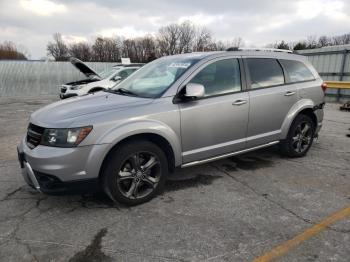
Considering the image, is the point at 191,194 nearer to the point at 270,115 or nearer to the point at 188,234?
the point at 188,234

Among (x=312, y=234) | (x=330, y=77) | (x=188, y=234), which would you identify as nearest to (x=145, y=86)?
(x=188, y=234)

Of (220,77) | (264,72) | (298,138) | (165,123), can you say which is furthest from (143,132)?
(298,138)

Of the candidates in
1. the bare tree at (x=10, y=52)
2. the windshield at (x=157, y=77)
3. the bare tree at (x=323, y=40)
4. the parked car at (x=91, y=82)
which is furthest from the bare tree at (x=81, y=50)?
the windshield at (x=157, y=77)

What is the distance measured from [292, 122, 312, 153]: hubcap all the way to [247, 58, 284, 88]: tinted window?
91 centimetres

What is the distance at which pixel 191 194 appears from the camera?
12.3ft

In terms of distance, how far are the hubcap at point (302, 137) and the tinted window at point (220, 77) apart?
5.16ft

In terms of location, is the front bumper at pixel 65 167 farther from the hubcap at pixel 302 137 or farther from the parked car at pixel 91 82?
the parked car at pixel 91 82

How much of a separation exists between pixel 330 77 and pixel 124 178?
1359 cm

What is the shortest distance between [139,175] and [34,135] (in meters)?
1.22

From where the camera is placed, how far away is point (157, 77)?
4.10 m

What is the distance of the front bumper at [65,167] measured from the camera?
2.96 meters

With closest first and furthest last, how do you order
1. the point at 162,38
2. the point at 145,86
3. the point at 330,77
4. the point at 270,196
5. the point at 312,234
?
the point at 312,234
the point at 270,196
the point at 145,86
the point at 330,77
the point at 162,38

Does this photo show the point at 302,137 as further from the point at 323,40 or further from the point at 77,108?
the point at 323,40

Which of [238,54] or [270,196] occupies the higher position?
[238,54]
